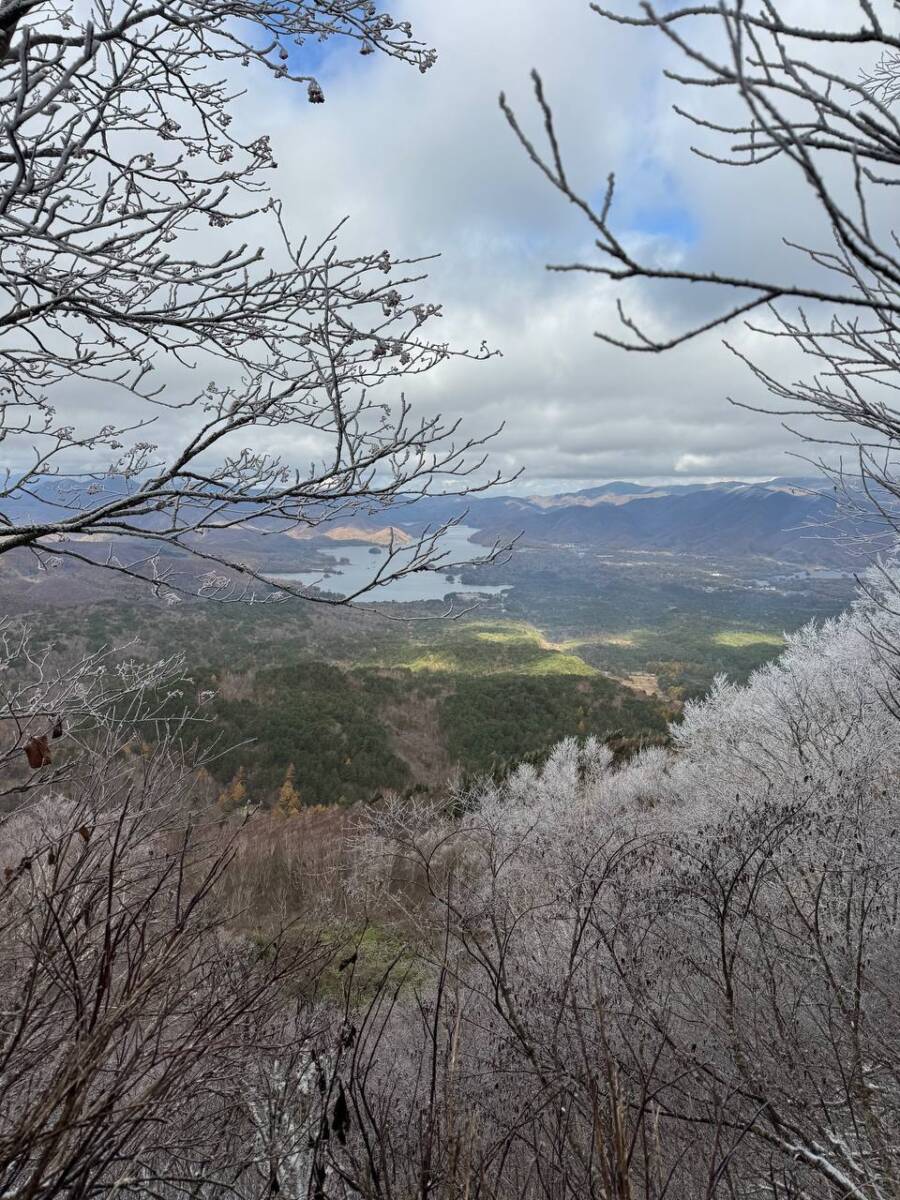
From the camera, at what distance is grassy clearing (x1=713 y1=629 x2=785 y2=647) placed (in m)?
86.9

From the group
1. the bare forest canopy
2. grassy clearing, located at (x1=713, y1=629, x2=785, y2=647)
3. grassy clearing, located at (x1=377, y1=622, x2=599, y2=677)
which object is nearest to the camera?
the bare forest canopy

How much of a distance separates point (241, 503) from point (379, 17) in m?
2.49

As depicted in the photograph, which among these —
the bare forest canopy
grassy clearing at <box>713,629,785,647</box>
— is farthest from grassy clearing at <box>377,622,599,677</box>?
the bare forest canopy

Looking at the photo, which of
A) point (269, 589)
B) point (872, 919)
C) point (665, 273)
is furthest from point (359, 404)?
point (872, 919)

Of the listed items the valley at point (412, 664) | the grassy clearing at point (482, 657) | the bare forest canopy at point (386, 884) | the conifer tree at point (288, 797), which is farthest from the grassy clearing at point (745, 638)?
the conifer tree at point (288, 797)

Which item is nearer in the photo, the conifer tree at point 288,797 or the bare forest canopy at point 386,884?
the bare forest canopy at point 386,884

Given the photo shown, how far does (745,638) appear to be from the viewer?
9200cm

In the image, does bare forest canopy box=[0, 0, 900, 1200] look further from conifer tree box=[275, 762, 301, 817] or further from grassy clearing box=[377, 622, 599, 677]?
grassy clearing box=[377, 622, 599, 677]

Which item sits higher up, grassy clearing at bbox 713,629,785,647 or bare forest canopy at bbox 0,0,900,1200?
bare forest canopy at bbox 0,0,900,1200

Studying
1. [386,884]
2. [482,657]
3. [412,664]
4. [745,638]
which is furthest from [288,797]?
[745,638]

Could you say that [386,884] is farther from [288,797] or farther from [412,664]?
[412,664]

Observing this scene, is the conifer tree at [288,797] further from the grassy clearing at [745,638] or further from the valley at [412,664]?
the grassy clearing at [745,638]

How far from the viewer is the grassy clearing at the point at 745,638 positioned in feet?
285

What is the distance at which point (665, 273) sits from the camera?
3.62ft
